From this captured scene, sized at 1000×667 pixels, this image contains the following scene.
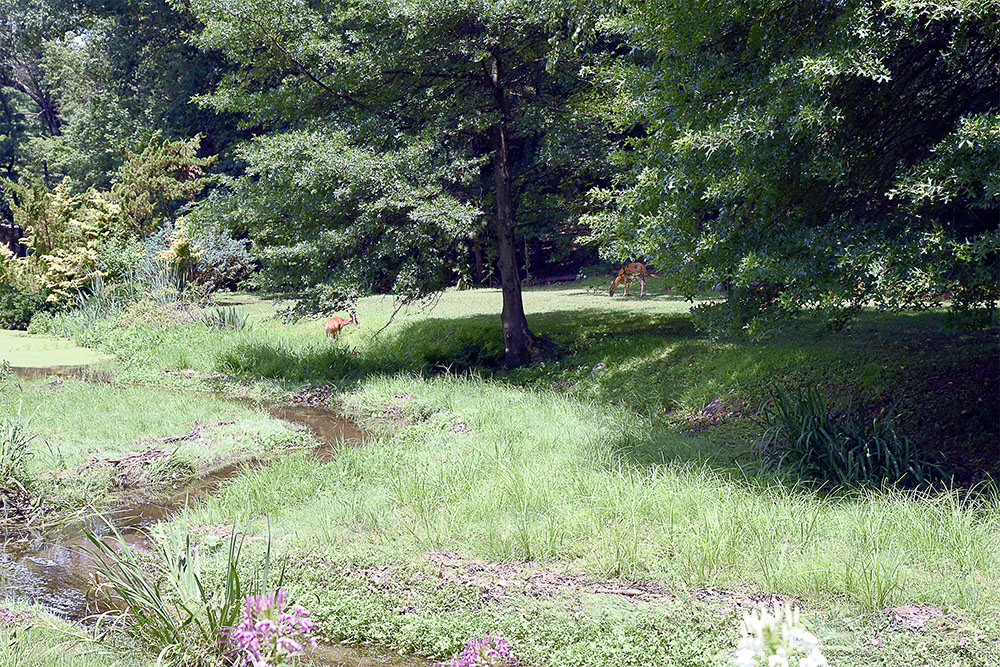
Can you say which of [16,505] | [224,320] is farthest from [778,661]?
[224,320]

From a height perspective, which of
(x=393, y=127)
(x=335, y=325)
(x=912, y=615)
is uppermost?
(x=393, y=127)

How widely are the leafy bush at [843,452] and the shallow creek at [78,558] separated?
166 inches

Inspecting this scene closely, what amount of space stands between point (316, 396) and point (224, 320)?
5642mm

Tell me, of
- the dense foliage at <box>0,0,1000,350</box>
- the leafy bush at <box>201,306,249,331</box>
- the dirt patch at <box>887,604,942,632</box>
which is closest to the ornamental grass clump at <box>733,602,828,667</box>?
the dirt patch at <box>887,604,942,632</box>

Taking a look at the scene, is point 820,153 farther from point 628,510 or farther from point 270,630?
point 270,630

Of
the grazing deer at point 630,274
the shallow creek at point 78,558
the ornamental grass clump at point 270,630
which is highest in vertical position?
the grazing deer at point 630,274

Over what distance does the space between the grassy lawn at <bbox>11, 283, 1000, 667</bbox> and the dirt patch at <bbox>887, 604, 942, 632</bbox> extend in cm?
2

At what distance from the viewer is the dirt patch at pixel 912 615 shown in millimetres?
4848

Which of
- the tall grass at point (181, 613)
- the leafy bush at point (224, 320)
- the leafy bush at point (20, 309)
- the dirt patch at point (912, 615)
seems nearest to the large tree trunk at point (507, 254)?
the leafy bush at point (224, 320)

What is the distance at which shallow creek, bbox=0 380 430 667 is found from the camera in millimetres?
5395

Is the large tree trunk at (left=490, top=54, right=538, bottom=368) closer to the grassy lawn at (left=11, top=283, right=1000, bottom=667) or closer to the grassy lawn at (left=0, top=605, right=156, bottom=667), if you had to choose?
the grassy lawn at (left=11, top=283, right=1000, bottom=667)

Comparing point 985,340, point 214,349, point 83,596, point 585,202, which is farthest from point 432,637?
point 214,349

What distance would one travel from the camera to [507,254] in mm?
14117

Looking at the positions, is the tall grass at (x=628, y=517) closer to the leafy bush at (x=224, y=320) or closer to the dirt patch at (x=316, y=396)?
the dirt patch at (x=316, y=396)
